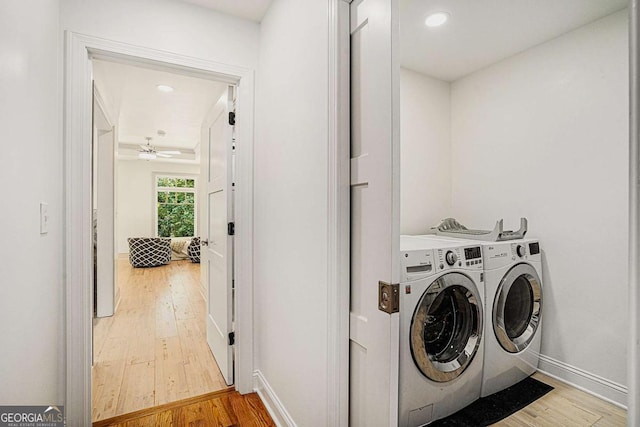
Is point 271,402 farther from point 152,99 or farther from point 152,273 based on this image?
point 152,273

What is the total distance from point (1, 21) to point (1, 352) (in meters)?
0.85

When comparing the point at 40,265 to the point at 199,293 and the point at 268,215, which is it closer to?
the point at 268,215

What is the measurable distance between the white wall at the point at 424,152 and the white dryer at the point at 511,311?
38.5 inches

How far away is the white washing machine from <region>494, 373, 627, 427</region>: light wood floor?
25 cm

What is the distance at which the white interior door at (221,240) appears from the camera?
7.23ft

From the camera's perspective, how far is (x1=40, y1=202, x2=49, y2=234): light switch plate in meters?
1.23

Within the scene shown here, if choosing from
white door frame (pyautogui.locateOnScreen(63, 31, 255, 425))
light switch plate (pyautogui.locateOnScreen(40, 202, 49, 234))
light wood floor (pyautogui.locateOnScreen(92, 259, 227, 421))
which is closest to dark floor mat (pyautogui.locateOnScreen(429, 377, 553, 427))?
light wood floor (pyautogui.locateOnScreen(92, 259, 227, 421))

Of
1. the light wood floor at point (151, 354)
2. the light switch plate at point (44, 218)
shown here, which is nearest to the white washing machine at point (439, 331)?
the light wood floor at point (151, 354)

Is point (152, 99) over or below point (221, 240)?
over

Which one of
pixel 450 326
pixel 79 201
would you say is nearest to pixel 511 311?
pixel 450 326

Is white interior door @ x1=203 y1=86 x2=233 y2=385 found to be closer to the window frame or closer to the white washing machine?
the white washing machine

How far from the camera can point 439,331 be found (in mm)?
1829

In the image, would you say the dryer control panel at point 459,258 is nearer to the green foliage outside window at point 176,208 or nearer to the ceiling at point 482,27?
the ceiling at point 482,27

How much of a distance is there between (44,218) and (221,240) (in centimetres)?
118
